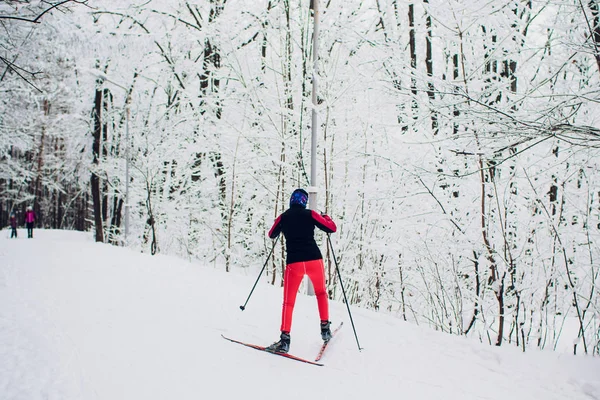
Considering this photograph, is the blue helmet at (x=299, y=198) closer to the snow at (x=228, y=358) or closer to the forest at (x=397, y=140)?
the forest at (x=397, y=140)

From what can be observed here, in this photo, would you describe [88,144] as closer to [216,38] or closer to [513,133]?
[216,38]

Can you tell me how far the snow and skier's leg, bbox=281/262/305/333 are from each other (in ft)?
1.51

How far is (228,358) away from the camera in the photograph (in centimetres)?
454

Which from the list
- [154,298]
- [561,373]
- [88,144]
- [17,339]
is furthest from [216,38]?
[88,144]

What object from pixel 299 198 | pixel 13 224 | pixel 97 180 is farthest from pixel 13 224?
pixel 299 198

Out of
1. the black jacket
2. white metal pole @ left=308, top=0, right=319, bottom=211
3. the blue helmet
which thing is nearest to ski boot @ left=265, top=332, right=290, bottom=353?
the black jacket

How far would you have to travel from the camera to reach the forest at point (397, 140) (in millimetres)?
4473

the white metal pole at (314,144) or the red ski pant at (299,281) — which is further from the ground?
the white metal pole at (314,144)

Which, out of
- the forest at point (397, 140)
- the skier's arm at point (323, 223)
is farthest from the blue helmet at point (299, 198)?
the forest at point (397, 140)

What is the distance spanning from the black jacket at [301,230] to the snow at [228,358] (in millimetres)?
1226

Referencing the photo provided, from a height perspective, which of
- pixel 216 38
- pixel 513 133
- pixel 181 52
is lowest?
pixel 513 133

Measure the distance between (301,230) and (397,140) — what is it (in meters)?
3.51

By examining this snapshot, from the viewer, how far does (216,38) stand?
11742 millimetres

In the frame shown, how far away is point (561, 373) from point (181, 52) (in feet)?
57.4
